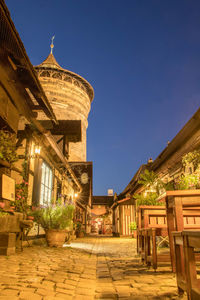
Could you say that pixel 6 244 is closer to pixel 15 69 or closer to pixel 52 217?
pixel 52 217

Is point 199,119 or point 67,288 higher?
point 199,119

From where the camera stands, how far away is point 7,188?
14.9 feet

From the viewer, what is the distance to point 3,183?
14.2ft

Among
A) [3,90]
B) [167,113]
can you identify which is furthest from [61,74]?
[167,113]

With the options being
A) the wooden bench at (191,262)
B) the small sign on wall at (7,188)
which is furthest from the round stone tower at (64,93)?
the wooden bench at (191,262)

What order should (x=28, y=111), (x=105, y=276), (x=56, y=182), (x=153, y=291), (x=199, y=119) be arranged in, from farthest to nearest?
(x=56, y=182)
(x=28, y=111)
(x=199, y=119)
(x=105, y=276)
(x=153, y=291)

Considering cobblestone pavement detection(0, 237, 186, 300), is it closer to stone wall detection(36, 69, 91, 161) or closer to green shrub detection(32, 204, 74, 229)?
green shrub detection(32, 204, 74, 229)

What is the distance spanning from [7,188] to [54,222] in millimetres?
2339

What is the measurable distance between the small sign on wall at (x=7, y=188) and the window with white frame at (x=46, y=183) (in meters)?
2.92

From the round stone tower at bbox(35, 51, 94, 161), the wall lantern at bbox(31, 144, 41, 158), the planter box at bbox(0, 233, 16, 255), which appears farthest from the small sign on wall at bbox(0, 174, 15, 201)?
the round stone tower at bbox(35, 51, 94, 161)

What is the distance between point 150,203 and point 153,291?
4.70m

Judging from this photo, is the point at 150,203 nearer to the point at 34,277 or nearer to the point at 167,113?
the point at 34,277

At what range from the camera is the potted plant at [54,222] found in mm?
6227

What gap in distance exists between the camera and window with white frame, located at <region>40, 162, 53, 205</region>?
775 cm
